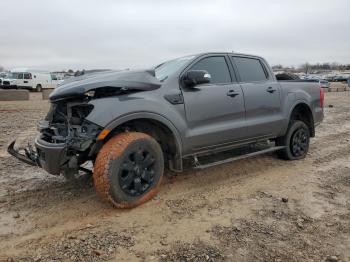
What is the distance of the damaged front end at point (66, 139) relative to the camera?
13.6 ft

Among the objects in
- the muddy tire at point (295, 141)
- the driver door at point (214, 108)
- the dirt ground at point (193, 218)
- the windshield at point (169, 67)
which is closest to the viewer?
the dirt ground at point (193, 218)

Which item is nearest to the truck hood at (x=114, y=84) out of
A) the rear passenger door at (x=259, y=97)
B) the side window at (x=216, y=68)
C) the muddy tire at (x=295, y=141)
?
the side window at (x=216, y=68)

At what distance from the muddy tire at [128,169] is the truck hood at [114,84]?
549mm

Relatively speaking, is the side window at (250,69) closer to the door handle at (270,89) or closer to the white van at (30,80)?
the door handle at (270,89)

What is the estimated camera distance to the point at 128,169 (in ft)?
14.2

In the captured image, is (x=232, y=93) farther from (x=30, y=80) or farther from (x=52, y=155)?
(x=30, y=80)

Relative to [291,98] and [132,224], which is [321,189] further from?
[132,224]

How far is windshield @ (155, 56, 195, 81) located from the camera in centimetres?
507

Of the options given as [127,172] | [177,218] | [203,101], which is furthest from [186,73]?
[177,218]

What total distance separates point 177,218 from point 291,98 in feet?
11.0

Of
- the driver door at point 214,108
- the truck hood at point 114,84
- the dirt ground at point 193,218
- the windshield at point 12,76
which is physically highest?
the windshield at point 12,76

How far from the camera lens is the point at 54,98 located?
14.7 feet

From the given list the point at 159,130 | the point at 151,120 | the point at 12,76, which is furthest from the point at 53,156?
the point at 12,76

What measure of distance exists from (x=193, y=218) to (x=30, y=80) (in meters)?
33.6
